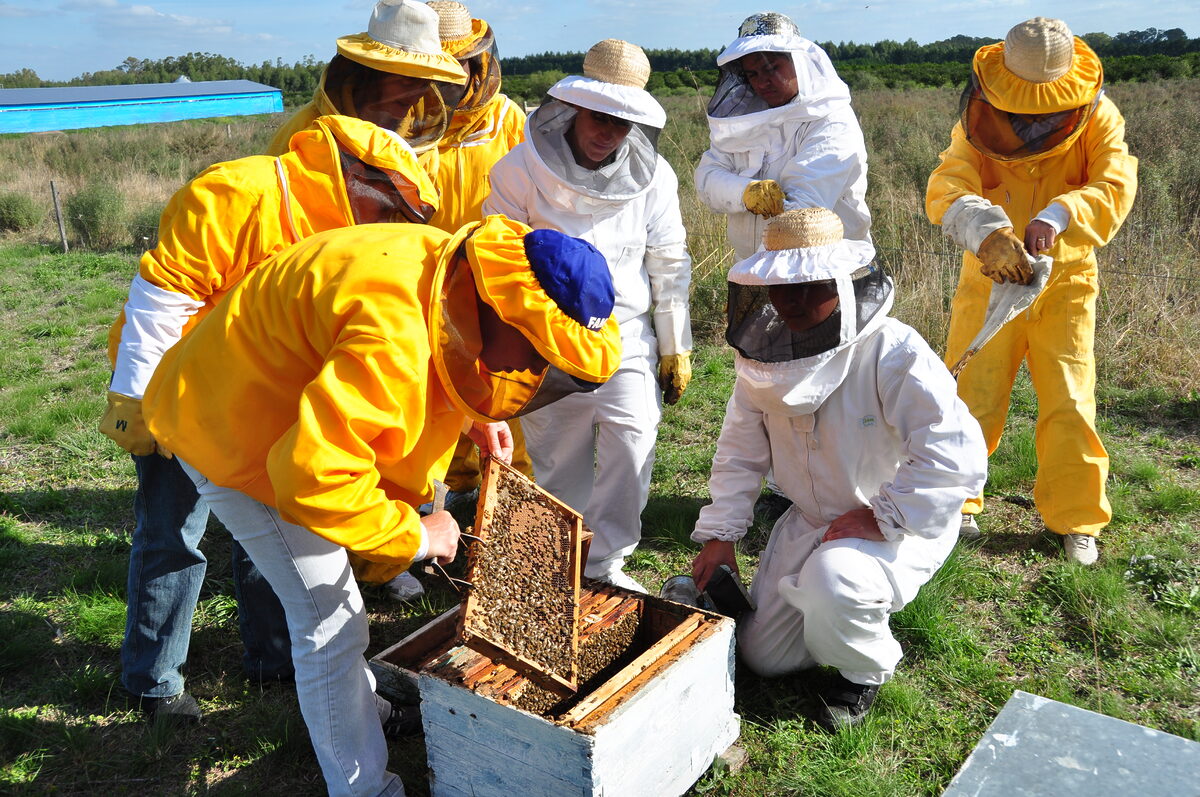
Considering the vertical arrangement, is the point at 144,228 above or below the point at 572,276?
below

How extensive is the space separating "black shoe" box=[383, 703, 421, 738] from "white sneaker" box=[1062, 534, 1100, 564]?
2.87 metres

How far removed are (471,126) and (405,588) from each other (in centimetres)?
205

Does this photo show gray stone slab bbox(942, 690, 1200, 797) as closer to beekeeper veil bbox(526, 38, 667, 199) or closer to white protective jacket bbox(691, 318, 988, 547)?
white protective jacket bbox(691, 318, 988, 547)

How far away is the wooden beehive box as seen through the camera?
2.27 metres

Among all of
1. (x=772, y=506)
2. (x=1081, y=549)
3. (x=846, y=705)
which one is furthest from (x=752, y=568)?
(x=1081, y=549)

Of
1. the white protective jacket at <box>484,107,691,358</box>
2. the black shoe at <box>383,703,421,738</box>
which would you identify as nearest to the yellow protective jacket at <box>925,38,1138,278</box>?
the white protective jacket at <box>484,107,691,358</box>

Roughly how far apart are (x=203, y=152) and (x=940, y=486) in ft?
76.3

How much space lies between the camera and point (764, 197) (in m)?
4.07

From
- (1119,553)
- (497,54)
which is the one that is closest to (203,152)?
(497,54)

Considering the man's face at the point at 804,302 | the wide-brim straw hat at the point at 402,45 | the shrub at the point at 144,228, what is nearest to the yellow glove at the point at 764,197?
the man's face at the point at 804,302

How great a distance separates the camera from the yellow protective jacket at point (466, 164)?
399 centimetres

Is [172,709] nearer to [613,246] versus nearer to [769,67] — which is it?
[613,246]

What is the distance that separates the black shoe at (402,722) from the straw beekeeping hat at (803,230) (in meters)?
1.94

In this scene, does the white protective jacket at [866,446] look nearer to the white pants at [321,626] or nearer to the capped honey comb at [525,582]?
the capped honey comb at [525,582]
